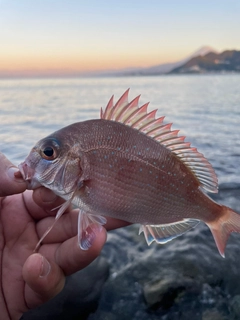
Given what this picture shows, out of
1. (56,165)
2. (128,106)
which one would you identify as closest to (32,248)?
(56,165)

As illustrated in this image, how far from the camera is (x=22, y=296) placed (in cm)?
270

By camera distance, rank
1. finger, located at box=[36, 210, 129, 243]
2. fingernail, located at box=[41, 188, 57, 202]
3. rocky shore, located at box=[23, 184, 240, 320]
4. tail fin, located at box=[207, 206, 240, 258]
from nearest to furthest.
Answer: fingernail, located at box=[41, 188, 57, 202] < tail fin, located at box=[207, 206, 240, 258] < finger, located at box=[36, 210, 129, 243] < rocky shore, located at box=[23, 184, 240, 320]

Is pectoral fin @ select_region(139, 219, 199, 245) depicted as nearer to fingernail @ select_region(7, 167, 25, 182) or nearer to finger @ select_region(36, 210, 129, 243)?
finger @ select_region(36, 210, 129, 243)

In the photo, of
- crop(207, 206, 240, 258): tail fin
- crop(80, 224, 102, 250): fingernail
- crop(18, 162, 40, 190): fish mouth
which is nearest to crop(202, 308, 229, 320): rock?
crop(207, 206, 240, 258): tail fin

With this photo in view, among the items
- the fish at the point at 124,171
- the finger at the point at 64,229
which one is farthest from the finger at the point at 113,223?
the fish at the point at 124,171

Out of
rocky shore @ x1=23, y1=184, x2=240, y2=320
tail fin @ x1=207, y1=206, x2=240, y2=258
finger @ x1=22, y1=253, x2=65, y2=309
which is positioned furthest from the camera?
rocky shore @ x1=23, y1=184, x2=240, y2=320

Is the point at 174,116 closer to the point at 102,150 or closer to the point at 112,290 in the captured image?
the point at 112,290

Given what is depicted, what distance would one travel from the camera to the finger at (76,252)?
229 centimetres

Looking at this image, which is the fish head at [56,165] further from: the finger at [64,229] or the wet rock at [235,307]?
the wet rock at [235,307]

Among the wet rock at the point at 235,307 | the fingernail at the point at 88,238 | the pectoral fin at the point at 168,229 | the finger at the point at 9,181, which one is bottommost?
the wet rock at the point at 235,307

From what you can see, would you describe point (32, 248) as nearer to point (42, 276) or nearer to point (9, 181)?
point (42, 276)

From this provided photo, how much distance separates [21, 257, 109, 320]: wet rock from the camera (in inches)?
150

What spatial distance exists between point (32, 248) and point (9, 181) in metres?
0.79

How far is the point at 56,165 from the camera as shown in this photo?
226 cm
